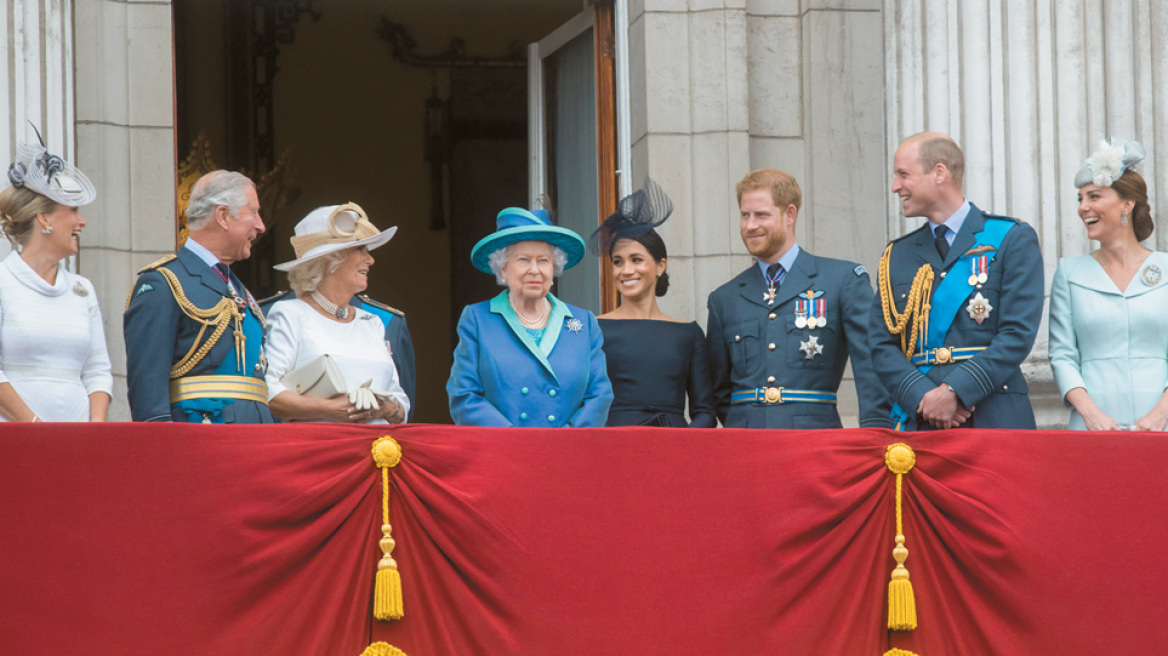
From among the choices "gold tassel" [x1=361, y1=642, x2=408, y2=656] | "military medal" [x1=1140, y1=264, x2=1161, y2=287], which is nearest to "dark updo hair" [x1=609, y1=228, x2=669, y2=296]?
"military medal" [x1=1140, y1=264, x2=1161, y2=287]

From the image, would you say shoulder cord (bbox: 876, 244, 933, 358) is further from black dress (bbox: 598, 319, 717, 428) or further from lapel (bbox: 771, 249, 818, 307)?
black dress (bbox: 598, 319, 717, 428)

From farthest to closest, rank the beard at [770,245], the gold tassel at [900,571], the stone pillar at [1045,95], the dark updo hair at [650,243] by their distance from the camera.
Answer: the stone pillar at [1045,95] < the dark updo hair at [650,243] < the beard at [770,245] < the gold tassel at [900,571]

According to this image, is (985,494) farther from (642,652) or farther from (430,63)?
(430,63)

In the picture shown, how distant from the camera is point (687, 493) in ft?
14.2

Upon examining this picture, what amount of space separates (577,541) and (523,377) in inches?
40.4

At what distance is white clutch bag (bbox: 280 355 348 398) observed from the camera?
4.77 m

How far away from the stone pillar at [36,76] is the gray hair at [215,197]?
71.4 inches

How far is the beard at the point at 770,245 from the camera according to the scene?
5727 millimetres

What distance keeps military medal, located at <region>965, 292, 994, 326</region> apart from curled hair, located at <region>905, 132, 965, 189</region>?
18.9 inches

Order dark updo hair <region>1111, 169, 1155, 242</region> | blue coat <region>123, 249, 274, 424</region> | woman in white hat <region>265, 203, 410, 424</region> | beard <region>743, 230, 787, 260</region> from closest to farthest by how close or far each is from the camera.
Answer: blue coat <region>123, 249, 274, 424</region> → woman in white hat <region>265, 203, 410, 424</region> → dark updo hair <region>1111, 169, 1155, 242</region> → beard <region>743, 230, 787, 260</region>

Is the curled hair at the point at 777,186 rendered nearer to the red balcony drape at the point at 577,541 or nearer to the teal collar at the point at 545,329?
the teal collar at the point at 545,329

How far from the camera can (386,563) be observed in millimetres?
4160

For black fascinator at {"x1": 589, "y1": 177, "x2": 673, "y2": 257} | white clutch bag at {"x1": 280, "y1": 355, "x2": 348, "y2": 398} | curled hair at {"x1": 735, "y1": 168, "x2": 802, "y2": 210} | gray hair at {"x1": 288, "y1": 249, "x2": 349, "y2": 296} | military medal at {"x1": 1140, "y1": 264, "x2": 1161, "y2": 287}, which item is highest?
curled hair at {"x1": 735, "y1": 168, "x2": 802, "y2": 210}

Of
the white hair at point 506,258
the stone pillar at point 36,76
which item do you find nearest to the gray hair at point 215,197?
the white hair at point 506,258
